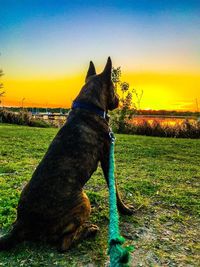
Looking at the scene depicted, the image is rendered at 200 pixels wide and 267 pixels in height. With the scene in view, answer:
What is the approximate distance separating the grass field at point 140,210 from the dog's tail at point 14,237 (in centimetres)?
10

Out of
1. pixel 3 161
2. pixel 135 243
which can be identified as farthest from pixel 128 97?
pixel 135 243

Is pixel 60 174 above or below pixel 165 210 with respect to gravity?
above

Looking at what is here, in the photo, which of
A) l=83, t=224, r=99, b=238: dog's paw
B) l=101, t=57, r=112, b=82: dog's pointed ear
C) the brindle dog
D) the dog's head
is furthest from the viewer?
l=101, t=57, r=112, b=82: dog's pointed ear

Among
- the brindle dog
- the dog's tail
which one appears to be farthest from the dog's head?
the dog's tail

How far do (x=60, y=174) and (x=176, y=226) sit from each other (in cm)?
196

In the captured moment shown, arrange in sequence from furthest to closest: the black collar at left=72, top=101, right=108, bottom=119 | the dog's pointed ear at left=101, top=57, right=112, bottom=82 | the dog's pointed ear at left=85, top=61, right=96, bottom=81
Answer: the dog's pointed ear at left=85, top=61, right=96, bottom=81, the dog's pointed ear at left=101, top=57, right=112, bottom=82, the black collar at left=72, top=101, right=108, bottom=119

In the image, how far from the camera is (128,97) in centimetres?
2275

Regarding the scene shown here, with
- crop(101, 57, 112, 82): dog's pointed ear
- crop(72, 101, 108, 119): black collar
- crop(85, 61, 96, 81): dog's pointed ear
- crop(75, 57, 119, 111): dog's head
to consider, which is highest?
crop(85, 61, 96, 81): dog's pointed ear

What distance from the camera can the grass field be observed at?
12.5 feet

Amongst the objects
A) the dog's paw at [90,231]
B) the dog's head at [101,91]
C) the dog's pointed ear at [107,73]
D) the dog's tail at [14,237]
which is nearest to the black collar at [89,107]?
the dog's head at [101,91]

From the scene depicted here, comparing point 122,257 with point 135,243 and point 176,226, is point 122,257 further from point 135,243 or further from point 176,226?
point 176,226

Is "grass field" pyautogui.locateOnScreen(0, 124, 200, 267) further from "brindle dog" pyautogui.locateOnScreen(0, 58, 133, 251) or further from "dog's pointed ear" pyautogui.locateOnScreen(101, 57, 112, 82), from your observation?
"dog's pointed ear" pyautogui.locateOnScreen(101, 57, 112, 82)

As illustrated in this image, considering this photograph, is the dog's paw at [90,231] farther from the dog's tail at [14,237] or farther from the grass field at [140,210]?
the dog's tail at [14,237]

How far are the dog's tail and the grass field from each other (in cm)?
10
